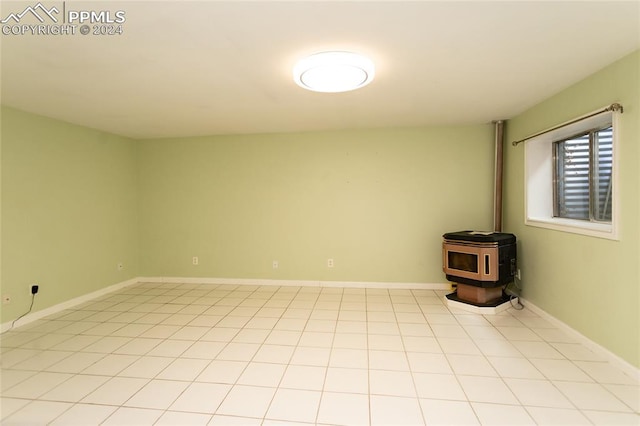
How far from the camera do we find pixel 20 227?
3102 mm

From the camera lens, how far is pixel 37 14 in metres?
1.59

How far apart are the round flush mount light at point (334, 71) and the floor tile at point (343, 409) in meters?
2.16

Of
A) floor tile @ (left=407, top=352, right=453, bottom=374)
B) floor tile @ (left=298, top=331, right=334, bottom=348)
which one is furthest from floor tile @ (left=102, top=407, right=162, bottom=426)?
floor tile @ (left=407, top=352, right=453, bottom=374)

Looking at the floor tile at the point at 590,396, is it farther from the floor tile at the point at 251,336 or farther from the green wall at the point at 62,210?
the green wall at the point at 62,210

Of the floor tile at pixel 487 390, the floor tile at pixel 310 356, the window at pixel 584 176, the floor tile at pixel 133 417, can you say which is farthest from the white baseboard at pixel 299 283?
the floor tile at pixel 133 417

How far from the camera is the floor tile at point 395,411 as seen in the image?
1.68 m

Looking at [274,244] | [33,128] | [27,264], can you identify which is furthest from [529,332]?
[33,128]

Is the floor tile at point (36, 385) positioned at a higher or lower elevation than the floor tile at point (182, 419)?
higher

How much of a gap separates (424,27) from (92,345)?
11.7 ft

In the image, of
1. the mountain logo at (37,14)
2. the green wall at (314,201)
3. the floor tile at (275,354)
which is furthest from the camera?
the green wall at (314,201)

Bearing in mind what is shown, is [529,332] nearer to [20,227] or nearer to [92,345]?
[92,345]

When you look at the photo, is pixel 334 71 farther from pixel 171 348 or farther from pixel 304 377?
pixel 171 348

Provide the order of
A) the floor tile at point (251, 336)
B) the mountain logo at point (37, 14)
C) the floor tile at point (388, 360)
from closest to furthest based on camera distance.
→ the mountain logo at point (37, 14), the floor tile at point (388, 360), the floor tile at point (251, 336)

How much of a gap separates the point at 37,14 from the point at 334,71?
1692 mm
